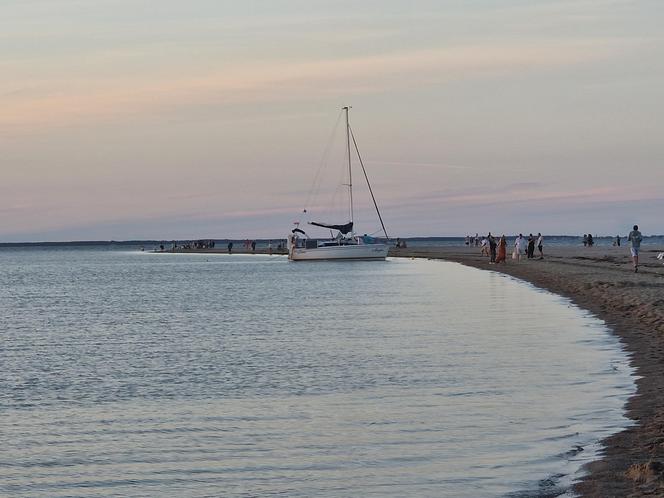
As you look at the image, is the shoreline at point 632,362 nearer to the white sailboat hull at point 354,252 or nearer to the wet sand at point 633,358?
the wet sand at point 633,358

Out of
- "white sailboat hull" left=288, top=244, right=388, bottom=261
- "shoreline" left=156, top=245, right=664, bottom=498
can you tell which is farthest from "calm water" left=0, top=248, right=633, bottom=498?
"white sailboat hull" left=288, top=244, right=388, bottom=261

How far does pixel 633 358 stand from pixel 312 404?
6.92 m

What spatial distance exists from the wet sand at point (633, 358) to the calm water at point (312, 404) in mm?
335

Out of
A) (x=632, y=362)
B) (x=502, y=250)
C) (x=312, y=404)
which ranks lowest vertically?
(x=312, y=404)

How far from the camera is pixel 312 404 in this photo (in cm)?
1684

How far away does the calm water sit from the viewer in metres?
11.7

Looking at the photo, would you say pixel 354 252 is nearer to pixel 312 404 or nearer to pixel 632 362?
pixel 632 362

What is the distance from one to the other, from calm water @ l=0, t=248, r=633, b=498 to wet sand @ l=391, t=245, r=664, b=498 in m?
0.33

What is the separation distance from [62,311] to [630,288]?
21978 mm

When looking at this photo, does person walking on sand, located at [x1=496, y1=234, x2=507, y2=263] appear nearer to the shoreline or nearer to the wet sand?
the wet sand

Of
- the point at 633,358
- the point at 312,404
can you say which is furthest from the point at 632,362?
the point at 312,404

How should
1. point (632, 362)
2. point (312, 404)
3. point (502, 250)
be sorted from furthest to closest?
1. point (502, 250)
2. point (632, 362)
3. point (312, 404)

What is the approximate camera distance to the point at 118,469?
39.9 feet

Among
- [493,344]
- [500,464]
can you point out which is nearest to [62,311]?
[493,344]
